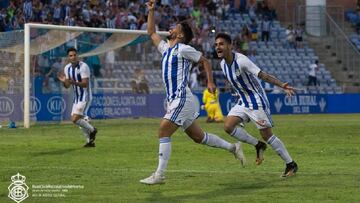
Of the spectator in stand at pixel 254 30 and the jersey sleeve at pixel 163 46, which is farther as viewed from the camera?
the spectator in stand at pixel 254 30

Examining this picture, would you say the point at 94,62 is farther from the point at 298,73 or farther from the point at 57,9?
the point at 298,73

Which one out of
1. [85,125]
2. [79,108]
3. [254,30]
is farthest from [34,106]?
[254,30]

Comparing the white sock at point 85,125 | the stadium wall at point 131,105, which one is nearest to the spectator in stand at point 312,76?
the stadium wall at point 131,105

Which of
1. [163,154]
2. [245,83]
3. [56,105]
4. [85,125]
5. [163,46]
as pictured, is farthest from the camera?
[56,105]

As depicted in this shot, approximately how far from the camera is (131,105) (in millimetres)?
39688

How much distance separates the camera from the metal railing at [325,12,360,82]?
181ft

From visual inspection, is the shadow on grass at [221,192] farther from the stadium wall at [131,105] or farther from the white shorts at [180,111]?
the stadium wall at [131,105]

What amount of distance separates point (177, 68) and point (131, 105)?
25.4 metres

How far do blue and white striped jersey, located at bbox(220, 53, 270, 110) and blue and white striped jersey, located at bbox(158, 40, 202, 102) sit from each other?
3.97 ft

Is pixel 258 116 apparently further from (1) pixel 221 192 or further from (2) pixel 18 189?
(2) pixel 18 189

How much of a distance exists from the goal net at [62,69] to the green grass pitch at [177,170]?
6.57 metres

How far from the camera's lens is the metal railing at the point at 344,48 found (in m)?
55.1

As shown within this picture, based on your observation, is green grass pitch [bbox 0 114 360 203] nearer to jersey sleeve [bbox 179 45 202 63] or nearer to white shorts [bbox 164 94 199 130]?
white shorts [bbox 164 94 199 130]

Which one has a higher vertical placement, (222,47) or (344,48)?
(222,47)
